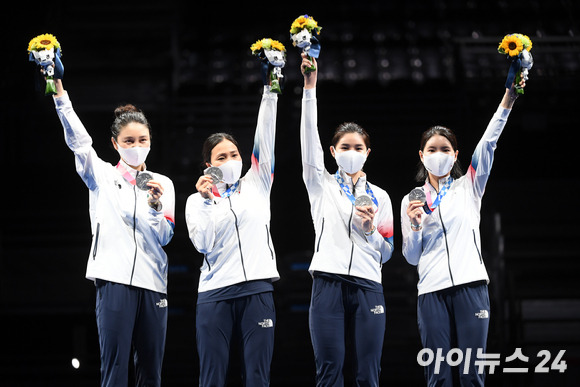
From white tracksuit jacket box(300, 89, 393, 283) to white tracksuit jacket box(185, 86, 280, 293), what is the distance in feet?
0.80

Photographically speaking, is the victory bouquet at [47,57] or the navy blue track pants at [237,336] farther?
the victory bouquet at [47,57]

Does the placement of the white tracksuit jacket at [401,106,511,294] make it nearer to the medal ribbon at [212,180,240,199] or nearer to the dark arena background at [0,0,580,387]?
the medal ribbon at [212,180,240,199]

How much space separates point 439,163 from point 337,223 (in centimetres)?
68

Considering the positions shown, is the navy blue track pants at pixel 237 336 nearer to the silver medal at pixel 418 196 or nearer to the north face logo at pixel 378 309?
the north face logo at pixel 378 309

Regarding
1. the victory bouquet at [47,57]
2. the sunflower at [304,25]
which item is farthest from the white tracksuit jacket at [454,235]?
the victory bouquet at [47,57]

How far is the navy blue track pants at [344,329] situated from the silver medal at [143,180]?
1.08 m

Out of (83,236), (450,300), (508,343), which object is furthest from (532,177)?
(83,236)

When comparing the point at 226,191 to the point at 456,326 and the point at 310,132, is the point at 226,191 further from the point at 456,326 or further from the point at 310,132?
the point at 456,326

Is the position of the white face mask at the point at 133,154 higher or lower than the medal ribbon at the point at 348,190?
higher

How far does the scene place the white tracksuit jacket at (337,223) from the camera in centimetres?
421

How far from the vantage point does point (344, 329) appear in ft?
13.6

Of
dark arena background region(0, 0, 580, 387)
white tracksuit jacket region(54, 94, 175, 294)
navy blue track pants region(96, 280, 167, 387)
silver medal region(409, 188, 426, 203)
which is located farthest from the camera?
dark arena background region(0, 0, 580, 387)

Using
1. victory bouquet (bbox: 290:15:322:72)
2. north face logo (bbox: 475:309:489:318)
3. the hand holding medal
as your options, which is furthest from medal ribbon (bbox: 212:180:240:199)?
north face logo (bbox: 475:309:489:318)

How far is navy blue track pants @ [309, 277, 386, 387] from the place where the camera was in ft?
13.3
